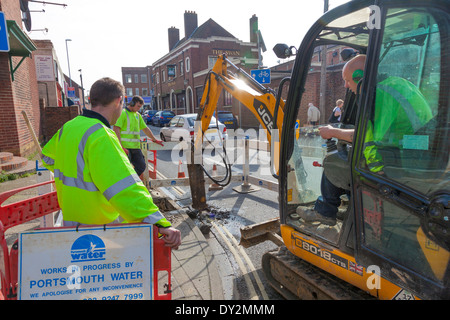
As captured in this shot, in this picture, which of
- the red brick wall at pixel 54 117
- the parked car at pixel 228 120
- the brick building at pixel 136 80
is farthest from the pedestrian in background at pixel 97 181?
the brick building at pixel 136 80

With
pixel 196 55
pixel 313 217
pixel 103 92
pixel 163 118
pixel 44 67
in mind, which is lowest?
pixel 313 217

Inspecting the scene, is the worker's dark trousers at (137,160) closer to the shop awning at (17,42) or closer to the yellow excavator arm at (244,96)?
the yellow excavator arm at (244,96)

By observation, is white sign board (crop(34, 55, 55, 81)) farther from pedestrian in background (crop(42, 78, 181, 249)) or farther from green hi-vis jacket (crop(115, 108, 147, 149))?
pedestrian in background (crop(42, 78, 181, 249))

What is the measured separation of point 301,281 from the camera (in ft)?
9.23

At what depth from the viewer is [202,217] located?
5.76 meters

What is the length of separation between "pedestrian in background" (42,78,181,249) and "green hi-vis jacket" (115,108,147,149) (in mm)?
4204

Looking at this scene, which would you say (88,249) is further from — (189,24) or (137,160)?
(189,24)

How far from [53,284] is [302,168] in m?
2.39

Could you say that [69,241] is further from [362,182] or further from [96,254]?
[362,182]

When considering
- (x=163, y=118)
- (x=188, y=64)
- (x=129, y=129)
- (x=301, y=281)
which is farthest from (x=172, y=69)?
(x=301, y=281)

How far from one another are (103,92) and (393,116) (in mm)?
2070

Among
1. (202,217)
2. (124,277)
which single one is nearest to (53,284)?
(124,277)

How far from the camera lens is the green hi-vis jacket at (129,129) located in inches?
251

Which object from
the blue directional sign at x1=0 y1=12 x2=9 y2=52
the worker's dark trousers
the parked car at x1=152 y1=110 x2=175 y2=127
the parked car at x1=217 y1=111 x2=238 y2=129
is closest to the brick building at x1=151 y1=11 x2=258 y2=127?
the parked car at x1=152 y1=110 x2=175 y2=127
